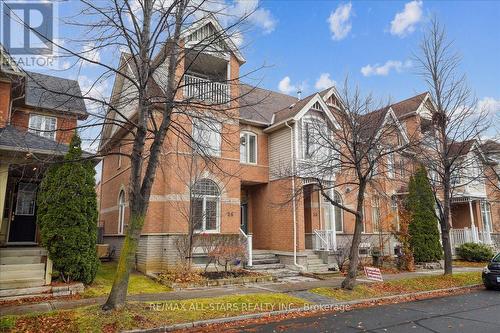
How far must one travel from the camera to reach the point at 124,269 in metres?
8.41

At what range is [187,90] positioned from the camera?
1648cm

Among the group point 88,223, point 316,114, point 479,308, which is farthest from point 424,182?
point 88,223

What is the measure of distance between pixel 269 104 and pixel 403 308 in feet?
50.7

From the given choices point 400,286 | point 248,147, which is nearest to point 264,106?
point 248,147

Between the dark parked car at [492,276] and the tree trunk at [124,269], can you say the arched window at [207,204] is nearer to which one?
the tree trunk at [124,269]

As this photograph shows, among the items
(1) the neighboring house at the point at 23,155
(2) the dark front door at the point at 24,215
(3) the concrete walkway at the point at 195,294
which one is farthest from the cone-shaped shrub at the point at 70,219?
(2) the dark front door at the point at 24,215

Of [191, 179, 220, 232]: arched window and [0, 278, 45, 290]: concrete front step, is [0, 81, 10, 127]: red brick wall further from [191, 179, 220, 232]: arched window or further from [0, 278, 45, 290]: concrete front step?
[191, 179, 220, 232]: arched window

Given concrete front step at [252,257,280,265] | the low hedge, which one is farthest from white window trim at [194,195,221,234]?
the low hedge

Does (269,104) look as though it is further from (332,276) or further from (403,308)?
(403,308)

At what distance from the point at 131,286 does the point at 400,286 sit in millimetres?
10086

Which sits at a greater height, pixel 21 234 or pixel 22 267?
pixel 21 234

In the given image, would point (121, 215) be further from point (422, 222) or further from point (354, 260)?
point (422, 222)

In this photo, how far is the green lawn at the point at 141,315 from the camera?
746 centimetres

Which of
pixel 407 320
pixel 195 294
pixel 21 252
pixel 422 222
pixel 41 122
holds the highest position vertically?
pixel 41 122
